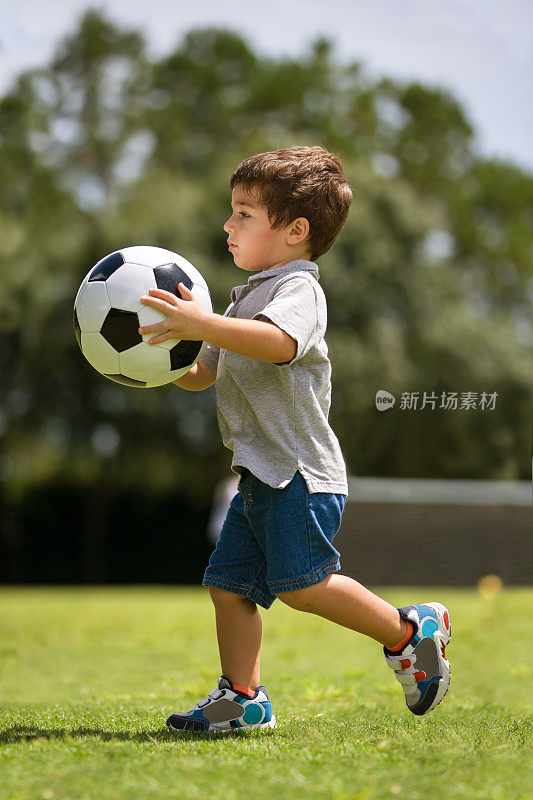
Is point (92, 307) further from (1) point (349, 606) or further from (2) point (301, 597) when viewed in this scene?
(1) point (349, 606)

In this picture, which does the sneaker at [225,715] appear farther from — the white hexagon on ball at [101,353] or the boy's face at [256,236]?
the boy's face at [256,236]

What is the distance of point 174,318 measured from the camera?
9.53 ft

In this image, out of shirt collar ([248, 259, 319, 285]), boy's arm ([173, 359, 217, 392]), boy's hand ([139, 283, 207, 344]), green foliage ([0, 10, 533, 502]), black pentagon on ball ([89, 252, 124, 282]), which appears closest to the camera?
boy's hand ([139, 283, 207, 344])

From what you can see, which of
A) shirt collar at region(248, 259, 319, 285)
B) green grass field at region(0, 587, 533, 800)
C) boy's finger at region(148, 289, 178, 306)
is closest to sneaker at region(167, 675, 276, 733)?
green grass field at region(0, 587, 533, 800)

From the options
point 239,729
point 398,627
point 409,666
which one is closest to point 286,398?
point 398,627

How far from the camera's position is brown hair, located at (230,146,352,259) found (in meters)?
3.23

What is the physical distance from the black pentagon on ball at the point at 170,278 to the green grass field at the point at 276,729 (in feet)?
4.70

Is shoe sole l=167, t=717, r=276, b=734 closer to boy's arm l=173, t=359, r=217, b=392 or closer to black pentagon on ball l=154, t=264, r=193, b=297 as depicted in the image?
boy's arm l=173, t=359, r=217, b=392

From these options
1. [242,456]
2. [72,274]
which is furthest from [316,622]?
[72,274]

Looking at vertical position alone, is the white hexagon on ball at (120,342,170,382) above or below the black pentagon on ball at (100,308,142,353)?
below

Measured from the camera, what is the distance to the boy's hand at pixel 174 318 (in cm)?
289

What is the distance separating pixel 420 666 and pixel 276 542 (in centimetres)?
69

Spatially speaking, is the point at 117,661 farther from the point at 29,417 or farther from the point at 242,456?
the point at 29,417

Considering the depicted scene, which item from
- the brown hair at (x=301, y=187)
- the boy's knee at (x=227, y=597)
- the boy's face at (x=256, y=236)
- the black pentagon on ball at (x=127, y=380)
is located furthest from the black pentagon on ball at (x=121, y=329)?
the boy's knee at (x=227, y=597)
